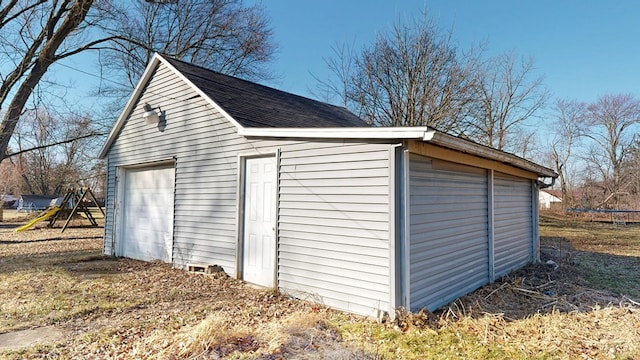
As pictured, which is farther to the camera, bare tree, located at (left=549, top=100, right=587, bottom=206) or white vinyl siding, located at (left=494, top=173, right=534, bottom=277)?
bare tree, located at (left=549, top=100, right=587, bottom=206)

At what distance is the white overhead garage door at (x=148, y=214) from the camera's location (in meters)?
7.76

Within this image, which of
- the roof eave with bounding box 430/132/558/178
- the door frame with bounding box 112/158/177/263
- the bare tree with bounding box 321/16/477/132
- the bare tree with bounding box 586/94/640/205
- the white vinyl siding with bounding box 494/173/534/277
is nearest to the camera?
the roof eave with bounding box 430/132/558/178

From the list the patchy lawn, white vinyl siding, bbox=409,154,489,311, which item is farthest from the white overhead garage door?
white vinyl siding, bbox=409,154,489,311

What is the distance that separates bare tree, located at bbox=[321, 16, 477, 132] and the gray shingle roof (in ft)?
26.8

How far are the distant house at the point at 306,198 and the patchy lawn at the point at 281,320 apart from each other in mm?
397

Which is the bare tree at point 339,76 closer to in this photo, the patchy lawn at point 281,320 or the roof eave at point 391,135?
the roof eave at point 391,135

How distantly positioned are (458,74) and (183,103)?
43.2 feet

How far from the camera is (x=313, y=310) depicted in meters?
4.55

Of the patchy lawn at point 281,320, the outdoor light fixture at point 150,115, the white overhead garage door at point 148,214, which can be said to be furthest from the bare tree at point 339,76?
the patchy lawn at point 281,320

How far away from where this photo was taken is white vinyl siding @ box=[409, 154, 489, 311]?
14.2 feet

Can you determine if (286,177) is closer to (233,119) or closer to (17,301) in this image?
(233,119)

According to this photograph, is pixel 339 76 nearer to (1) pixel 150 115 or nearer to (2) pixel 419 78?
(2) pixel 419 78

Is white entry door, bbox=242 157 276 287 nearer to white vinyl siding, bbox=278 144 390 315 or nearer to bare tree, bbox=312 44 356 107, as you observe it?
white vinyl siding, bbox=278 144 390 315

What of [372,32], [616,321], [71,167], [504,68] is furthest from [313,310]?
[71,167]
